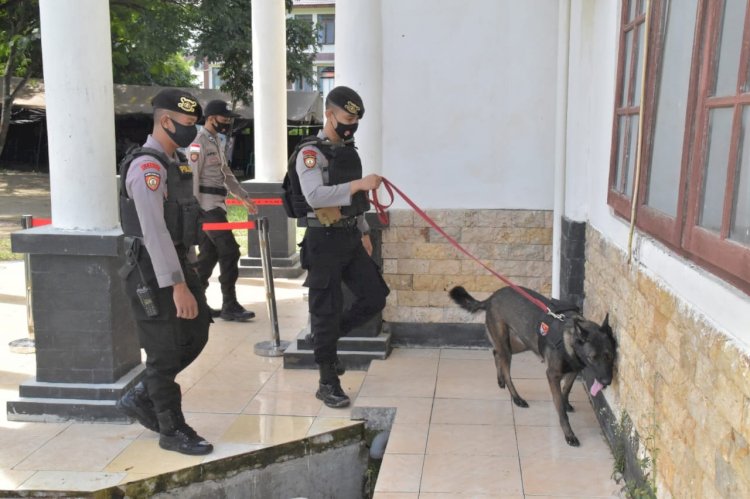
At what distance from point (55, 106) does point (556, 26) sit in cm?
354

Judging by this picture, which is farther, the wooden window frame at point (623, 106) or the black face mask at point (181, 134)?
the black face mask at point (181, 134)

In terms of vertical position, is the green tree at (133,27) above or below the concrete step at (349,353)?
above

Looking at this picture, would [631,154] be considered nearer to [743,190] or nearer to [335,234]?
[743,190]

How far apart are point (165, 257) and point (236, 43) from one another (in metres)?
16.2

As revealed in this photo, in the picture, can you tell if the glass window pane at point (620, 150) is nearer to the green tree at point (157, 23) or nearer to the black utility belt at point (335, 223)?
the black utility belt at point (335, 223)

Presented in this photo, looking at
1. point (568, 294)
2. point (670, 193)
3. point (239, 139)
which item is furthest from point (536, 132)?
point (239, 139)

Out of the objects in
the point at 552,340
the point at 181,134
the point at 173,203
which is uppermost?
the point at 181,134

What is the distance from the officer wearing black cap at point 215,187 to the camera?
639cm

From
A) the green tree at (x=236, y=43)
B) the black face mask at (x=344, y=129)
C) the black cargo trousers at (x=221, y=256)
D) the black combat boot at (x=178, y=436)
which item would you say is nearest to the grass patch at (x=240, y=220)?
the green tree at (x=236, y=43)

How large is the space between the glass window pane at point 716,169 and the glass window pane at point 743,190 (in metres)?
0.10

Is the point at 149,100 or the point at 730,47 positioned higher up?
the point at 730,47

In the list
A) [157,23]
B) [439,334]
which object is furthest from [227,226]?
[157,23]

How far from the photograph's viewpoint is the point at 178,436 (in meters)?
4.16

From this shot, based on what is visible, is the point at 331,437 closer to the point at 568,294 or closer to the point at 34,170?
the point at 568,294
